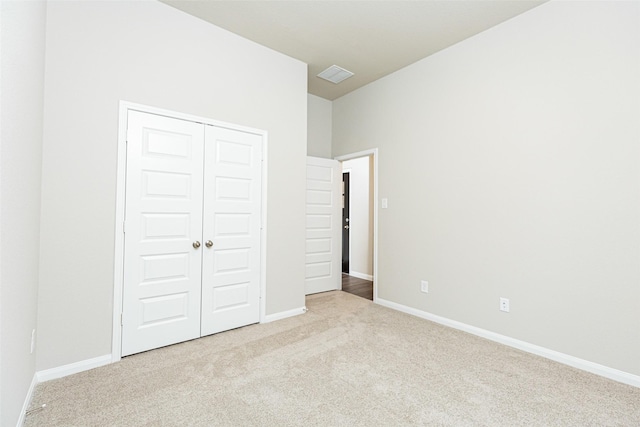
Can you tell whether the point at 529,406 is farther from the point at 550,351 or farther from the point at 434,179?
the point at 434,179

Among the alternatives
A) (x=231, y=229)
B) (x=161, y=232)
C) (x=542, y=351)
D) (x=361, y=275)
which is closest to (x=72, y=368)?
(x=161, y=232)

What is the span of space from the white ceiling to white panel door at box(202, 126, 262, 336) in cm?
106

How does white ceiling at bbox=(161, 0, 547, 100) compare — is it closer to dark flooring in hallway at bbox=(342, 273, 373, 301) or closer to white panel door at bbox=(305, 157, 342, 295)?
white panel door at bbox=(305, 157, 342, 295)

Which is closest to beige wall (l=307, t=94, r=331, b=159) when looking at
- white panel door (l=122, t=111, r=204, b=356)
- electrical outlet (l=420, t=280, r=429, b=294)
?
white panel door (l=122, t=111, r=204, b=356)

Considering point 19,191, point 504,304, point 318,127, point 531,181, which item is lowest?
point 504,304

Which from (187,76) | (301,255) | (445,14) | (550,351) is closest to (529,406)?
(550,351)

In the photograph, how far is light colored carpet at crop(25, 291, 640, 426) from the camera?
1.78m

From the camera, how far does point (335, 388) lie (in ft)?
6.81

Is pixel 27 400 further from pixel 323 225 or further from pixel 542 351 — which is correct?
pixel 542 351

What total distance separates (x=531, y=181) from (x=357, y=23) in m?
2.22

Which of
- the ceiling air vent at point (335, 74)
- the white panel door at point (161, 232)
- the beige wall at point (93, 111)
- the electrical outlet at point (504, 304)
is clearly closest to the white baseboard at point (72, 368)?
the beige wall at point (93, 111)

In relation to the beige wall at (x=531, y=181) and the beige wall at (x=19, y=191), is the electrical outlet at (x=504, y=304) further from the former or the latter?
the beige wall at (x=19, y=191)

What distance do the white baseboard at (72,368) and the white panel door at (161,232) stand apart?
148 millimetres

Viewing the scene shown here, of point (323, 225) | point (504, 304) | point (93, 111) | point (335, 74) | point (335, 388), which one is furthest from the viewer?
point (323, 225)
